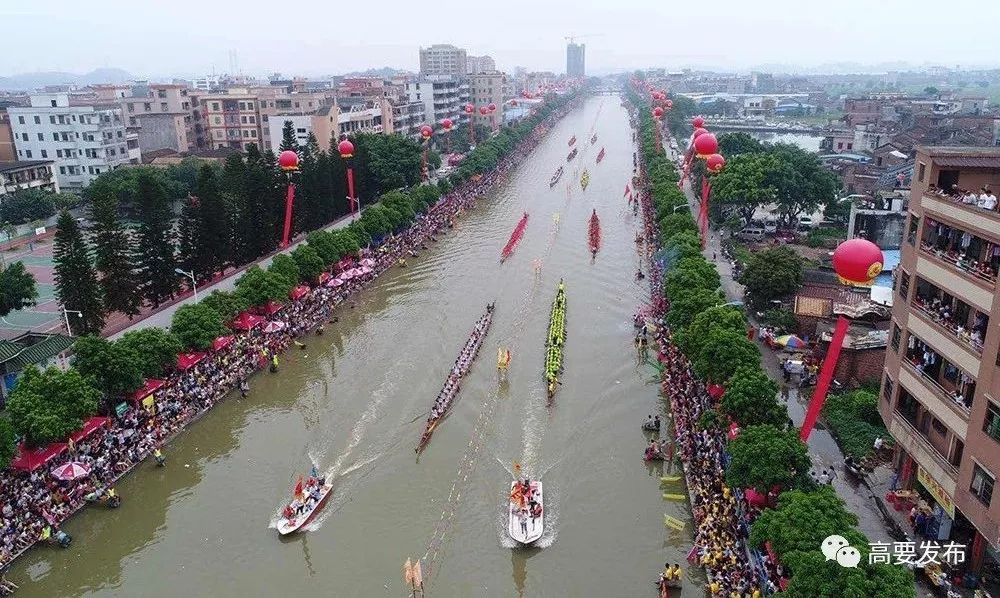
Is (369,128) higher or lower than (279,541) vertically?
higher

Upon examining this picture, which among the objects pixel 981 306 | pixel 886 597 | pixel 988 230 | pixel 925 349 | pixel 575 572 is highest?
pixel 988 230

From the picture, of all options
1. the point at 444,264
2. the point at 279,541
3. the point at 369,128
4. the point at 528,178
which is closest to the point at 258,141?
the point at 369,128

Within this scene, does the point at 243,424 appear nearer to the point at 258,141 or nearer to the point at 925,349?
the point at 925,349

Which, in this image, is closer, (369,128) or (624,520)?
(624,520)

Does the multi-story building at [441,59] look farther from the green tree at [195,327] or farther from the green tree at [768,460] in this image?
the green tree at [768,460]

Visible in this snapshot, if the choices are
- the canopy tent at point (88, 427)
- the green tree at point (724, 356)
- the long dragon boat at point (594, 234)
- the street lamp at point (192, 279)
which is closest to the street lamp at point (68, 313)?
the street lamp at point (192, 279)

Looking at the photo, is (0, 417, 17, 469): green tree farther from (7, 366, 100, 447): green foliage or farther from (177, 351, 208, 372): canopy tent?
(177, 351, 208, 372): canopy tent
